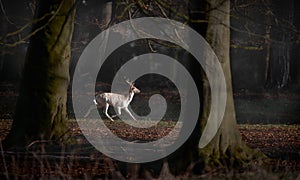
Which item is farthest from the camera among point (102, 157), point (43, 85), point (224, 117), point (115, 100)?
point (115, 100)

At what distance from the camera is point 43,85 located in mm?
14039

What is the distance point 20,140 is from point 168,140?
433cm

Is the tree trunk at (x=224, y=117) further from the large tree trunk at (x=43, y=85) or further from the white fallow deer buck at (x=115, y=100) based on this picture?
the white fallow deer buck at (x=115, y=100)

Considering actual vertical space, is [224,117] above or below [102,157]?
above

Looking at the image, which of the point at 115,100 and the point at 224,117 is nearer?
the point at 224,117

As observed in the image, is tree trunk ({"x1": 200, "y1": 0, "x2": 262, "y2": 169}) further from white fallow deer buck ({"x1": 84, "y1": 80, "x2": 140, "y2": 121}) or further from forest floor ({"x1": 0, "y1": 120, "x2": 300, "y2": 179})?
white fallow deer buck ({"x1": 84, "y1": 80, "x2": 140, "y2": 121})

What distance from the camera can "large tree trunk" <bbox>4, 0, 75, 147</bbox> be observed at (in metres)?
13.9

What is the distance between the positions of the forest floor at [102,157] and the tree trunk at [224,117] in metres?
0.65

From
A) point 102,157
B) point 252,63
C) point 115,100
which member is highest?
point 252,63

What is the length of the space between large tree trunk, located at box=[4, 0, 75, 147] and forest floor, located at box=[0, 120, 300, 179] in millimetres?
541

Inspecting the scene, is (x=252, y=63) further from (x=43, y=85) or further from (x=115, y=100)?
(x=43, y=85)

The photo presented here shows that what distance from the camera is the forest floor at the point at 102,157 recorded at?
959 cm

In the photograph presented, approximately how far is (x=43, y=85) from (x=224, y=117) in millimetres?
4913

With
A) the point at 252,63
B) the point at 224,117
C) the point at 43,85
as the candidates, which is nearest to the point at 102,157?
the point at 224,117
